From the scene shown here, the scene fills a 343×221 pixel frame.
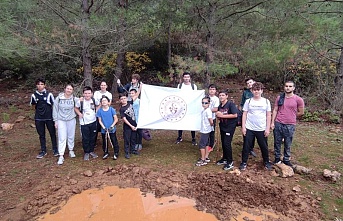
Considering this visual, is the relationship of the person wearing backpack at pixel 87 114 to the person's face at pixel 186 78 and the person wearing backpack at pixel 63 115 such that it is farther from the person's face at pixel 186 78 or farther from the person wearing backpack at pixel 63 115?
the person's face at pixel 186 78

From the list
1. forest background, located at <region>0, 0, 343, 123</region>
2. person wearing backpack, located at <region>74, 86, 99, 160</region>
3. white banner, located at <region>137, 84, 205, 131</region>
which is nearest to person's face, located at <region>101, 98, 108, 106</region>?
person wearing backpack, located at <region>74, 86, 99, 160</region>

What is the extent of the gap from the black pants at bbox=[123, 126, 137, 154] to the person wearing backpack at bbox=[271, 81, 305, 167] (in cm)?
274

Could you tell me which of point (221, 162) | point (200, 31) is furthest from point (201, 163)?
point (200, 31)

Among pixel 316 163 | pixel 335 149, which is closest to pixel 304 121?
pixel 335 149

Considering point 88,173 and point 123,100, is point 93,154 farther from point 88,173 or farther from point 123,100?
point 123,100

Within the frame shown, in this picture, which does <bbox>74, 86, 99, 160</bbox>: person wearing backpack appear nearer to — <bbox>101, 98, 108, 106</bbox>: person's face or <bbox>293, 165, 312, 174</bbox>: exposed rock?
<bbox>101, 98, 108, 106</bbox>: person's face

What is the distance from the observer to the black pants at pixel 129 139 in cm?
545

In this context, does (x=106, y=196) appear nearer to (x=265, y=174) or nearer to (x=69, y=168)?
(x=69, y=168)

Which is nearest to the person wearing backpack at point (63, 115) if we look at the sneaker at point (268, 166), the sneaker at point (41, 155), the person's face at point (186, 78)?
the sneaker at point (41, 155)

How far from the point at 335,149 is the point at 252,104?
108 inches

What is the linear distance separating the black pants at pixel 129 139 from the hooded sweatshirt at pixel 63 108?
1.11 m

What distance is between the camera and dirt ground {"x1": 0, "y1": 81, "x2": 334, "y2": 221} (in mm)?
3738

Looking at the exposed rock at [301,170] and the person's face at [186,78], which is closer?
the exposed rock at [301,170]

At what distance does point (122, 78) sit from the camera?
11891 mm
